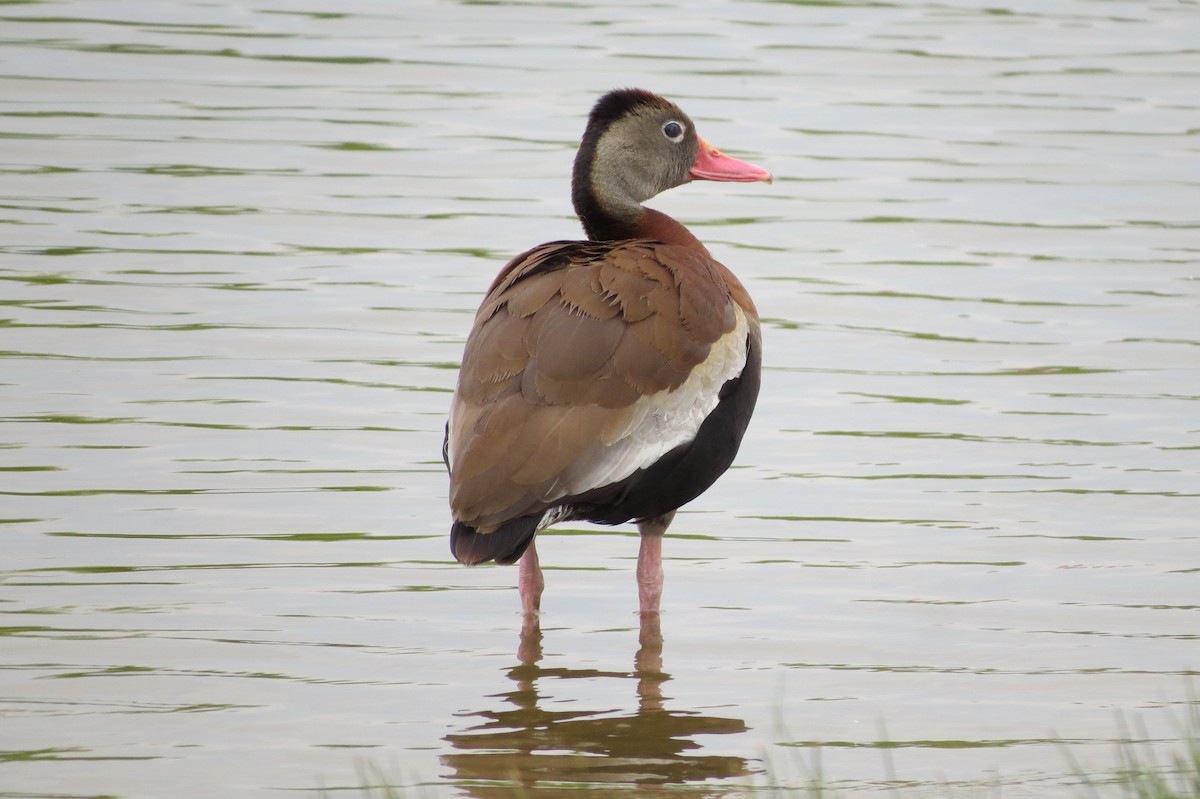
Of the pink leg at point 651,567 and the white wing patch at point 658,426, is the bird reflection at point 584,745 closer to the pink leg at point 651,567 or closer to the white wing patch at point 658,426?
the pink leg at point 651,567

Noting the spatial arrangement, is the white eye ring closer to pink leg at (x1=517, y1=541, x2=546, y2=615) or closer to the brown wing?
the brown wing

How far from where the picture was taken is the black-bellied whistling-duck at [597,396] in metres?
6.12

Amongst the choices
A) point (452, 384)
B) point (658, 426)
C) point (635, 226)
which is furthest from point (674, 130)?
point (452, 384)

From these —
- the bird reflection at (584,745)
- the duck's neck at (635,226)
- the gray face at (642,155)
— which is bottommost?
the bird reflection at (584,745)

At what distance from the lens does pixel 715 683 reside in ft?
20.9

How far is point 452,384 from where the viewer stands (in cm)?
977

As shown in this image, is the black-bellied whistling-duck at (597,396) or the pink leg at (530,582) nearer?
the black-bellied whistling-duck at (597,396)

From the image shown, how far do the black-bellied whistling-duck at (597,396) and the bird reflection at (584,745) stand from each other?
476mm

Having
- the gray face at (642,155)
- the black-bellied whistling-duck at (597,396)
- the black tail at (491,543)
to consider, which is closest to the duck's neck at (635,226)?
the gray face at (642,155)

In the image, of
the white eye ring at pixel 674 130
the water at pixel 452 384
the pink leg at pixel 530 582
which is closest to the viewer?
the water at pixel 452 384

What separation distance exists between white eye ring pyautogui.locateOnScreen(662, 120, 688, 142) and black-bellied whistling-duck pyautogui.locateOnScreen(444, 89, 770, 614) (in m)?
0.91

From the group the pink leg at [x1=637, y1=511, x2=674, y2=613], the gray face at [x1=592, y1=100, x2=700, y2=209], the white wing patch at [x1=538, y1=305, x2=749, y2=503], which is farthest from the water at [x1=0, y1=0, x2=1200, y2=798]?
the gray face at [x1=592, y1=100, x2=700, y2=209]

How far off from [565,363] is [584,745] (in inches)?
48.8

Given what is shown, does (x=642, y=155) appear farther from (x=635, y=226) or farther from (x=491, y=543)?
(x=491, y=543)
